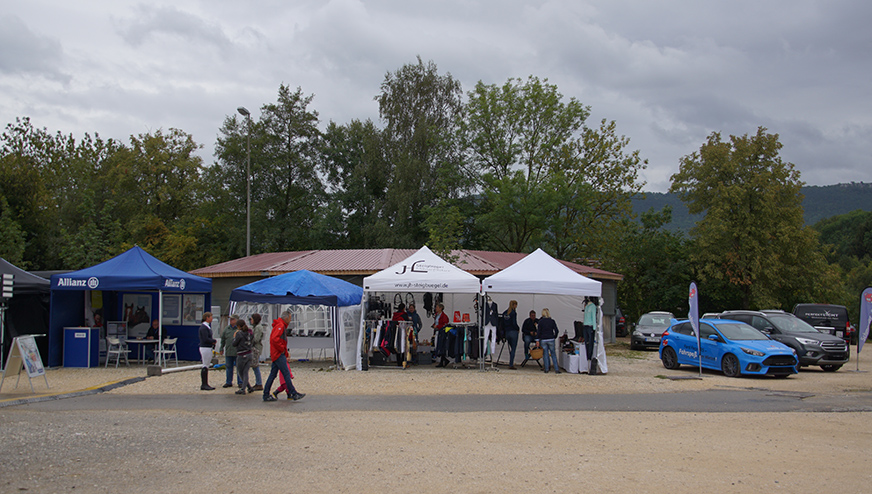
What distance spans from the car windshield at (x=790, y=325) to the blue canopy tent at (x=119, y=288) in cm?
1647

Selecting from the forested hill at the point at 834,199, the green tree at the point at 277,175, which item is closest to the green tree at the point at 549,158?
the green tree at the point at 277,175

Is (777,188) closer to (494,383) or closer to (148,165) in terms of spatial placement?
(494,383)

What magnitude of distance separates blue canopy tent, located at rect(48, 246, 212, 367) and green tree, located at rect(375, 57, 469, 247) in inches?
813

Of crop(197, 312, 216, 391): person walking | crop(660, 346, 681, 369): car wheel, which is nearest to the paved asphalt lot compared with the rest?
crop(197, 312, 216, 391): person walking

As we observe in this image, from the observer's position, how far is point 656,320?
2931cm

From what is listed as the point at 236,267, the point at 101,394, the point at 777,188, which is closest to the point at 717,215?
the point at 777,188

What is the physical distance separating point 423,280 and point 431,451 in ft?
30.4

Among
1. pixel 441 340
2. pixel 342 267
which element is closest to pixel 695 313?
pixel 441 340

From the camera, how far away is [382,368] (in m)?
17.4

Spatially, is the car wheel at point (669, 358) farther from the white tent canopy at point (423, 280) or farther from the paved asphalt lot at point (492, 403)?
the white tent canopy at point (423, 280)

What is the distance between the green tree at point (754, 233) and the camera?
124 ft

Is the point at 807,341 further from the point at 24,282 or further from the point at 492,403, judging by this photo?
the point at 24,282

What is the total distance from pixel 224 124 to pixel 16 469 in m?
40.8

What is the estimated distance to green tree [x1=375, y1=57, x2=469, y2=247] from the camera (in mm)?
39281
